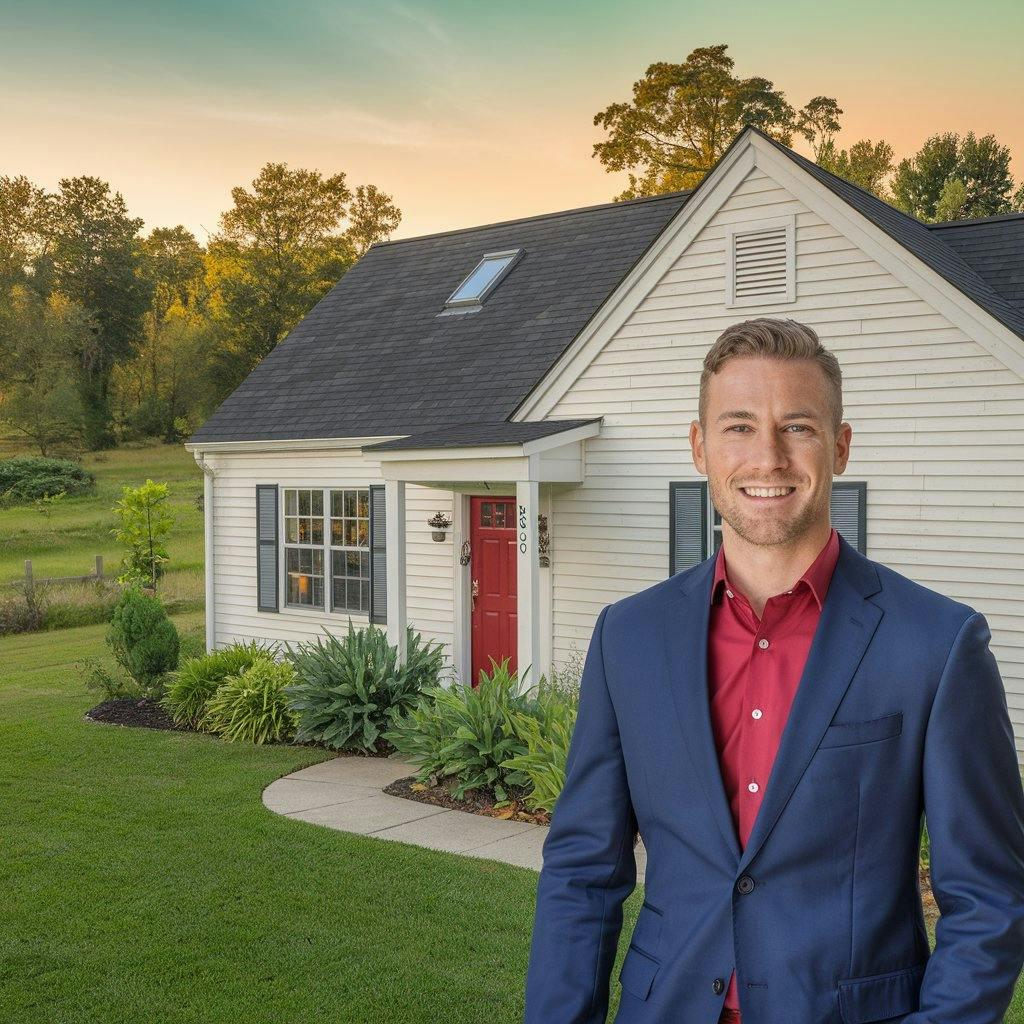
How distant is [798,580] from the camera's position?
2.21 m

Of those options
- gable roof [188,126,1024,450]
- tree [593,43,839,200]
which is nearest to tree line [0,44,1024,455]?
tree [593,43,839,200]

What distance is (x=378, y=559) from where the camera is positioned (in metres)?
13.3

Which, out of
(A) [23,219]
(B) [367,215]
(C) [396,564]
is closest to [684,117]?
(B) [367,215]

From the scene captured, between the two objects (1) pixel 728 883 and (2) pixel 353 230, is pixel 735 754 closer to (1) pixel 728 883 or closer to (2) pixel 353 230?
(1) pixel 728 883

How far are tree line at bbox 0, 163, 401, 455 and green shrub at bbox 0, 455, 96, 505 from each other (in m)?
5.07

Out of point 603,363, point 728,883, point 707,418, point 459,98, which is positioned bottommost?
point 728,883

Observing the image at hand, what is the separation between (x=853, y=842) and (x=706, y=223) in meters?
9.38

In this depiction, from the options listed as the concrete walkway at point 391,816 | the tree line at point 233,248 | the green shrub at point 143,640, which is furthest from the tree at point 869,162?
the concrete walkway at point 391,816

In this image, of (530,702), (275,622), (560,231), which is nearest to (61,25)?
(560,231)

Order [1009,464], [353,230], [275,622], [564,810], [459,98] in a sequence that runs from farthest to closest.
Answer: [353,230]
[459,98]
[275,622]
[1009,464]
[564,810]

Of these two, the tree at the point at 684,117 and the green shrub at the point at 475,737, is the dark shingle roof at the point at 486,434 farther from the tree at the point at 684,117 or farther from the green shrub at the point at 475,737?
the tree at the point at 684,117

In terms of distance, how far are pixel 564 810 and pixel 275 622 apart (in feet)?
41.9

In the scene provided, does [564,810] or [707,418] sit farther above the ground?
[707,418]

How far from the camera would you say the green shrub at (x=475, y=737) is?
8789mm
